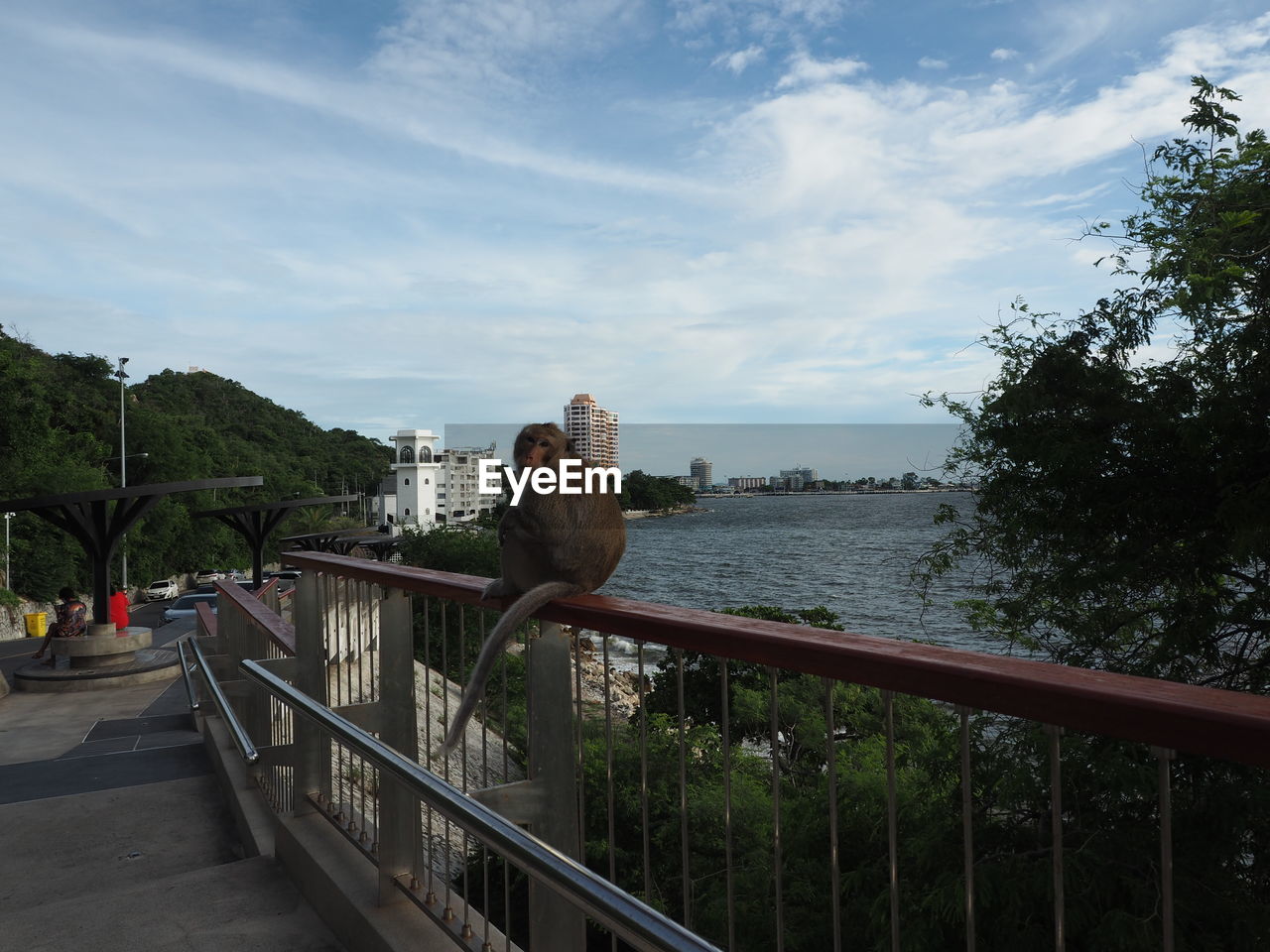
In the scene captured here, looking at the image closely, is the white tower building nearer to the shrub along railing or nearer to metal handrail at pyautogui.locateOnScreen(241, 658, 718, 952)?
the shrub along railing

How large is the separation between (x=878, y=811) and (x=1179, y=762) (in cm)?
361

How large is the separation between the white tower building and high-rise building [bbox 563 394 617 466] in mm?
33417

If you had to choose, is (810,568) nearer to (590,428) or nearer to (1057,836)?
(590,428)

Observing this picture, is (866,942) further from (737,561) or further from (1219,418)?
(737,561)

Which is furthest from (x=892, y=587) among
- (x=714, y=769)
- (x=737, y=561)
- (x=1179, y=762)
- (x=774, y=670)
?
(x=774, y=670)

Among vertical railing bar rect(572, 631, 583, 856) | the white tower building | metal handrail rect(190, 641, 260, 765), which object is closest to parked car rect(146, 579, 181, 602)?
the white tower building

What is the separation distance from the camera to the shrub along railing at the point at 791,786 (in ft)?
3.55

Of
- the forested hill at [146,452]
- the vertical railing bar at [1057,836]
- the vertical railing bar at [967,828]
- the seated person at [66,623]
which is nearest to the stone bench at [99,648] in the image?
the seated person at [66,623]

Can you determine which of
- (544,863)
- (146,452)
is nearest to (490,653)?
(544,863)

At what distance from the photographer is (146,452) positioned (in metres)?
43.0

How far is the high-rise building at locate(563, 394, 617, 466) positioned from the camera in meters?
2.77

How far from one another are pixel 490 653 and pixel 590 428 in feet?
3.90

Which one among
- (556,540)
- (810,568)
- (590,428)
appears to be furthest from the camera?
(810,568)

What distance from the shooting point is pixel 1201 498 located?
7.56m
